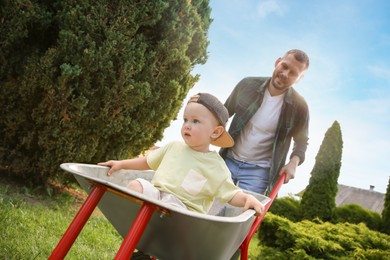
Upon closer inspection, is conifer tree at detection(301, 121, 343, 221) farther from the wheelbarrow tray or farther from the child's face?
the child's face

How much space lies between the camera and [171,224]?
1.35 metres

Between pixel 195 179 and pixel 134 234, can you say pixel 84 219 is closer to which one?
pixel 134 234

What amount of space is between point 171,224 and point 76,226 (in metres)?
0.34

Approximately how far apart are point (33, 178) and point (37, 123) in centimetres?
81

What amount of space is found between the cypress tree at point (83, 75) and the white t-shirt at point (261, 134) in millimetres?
1678

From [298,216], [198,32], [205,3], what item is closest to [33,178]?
[198,32]

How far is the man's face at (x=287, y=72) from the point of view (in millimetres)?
2432

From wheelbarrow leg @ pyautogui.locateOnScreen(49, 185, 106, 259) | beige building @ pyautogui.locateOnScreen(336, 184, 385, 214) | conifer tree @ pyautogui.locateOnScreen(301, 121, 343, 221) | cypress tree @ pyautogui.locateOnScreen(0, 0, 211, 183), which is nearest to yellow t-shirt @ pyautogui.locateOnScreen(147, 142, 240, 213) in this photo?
wheelbarrow leg @ pyautogui.locateOnScreen(49, 185, 106, 259)

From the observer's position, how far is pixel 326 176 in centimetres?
988

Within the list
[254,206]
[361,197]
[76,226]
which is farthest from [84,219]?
[361,197]

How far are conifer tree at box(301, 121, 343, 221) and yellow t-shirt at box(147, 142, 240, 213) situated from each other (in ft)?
28.4

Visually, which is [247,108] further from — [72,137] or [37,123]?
[37,123]

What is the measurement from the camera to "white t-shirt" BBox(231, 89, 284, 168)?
271 cm

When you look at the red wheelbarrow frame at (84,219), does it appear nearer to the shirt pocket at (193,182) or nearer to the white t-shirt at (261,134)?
the shirt pocket at (193,182)
